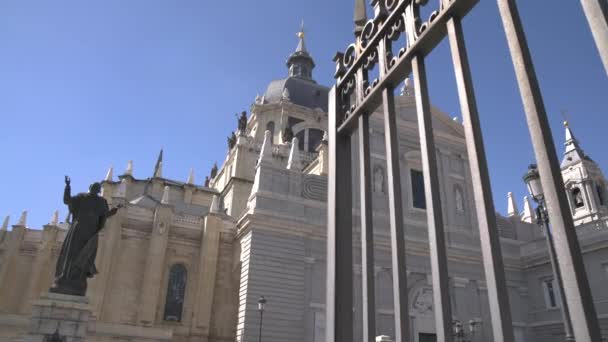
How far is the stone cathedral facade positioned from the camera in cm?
1698

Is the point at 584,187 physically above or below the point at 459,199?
above

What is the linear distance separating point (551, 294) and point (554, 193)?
2203 cm

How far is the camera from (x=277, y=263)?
17359 mm

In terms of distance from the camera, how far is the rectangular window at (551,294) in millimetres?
→ 20062

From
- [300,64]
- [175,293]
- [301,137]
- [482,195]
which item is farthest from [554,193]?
[300,64]

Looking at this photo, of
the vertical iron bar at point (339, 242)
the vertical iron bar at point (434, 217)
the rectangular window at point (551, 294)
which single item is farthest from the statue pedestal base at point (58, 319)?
the rectangular window at point (551, 294)

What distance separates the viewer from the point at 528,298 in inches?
841

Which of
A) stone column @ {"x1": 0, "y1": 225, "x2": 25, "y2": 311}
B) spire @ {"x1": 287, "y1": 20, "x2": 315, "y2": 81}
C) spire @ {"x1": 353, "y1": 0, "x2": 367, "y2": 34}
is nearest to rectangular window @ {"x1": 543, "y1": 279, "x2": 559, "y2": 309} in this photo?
spire @ {"x1": 353, "y1": 0, "x2": 367, "y2": 34}

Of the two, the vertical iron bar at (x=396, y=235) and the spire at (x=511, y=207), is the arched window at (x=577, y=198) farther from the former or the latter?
the vertical iron bar at (x=396, y=235)

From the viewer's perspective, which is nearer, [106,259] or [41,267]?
[106,259]

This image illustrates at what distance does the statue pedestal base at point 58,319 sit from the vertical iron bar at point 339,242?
313 inches

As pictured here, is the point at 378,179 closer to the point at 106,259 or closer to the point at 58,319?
the point at 106,259

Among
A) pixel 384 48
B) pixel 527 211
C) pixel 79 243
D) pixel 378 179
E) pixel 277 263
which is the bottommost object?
pixel 384 48

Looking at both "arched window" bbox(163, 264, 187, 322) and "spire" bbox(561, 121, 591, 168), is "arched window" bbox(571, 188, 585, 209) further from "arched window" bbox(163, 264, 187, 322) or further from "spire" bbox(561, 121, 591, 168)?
"arched window" bbox(163, 264, 187, 322)
